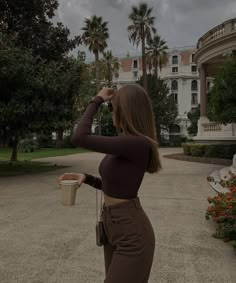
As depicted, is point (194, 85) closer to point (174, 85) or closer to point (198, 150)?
point (174, 85)

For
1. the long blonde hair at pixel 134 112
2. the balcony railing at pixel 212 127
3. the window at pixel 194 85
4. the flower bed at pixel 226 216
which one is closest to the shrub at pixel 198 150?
the balcony railing at pixel 212 127

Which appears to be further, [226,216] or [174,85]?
[174,85]

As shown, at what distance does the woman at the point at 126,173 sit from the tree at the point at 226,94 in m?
12.1

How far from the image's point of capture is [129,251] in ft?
6.89

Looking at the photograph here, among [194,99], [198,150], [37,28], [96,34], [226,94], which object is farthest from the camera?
[194,99]

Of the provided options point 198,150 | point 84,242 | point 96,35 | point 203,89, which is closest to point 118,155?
point 84,242

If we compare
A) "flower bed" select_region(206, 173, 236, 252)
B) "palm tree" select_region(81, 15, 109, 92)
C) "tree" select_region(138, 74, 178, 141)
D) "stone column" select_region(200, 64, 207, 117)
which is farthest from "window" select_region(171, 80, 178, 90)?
"flower bed" select_region(206, 173, 236, 252)

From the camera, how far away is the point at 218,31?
2100cm

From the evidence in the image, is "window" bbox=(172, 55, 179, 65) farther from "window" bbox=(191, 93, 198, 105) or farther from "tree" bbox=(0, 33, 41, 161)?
"tree" bbox=(0, 33, 41, 161)

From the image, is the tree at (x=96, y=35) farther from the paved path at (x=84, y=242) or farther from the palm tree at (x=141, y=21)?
the paved path at (x=84, y=242)

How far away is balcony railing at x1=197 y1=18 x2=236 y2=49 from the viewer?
19672 millimetres

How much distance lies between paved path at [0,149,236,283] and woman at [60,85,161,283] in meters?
1.94

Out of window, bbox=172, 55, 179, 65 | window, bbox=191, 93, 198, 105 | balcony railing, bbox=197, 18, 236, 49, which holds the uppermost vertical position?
window, bbox=172, 55, 179, 65

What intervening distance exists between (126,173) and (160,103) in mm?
47041
